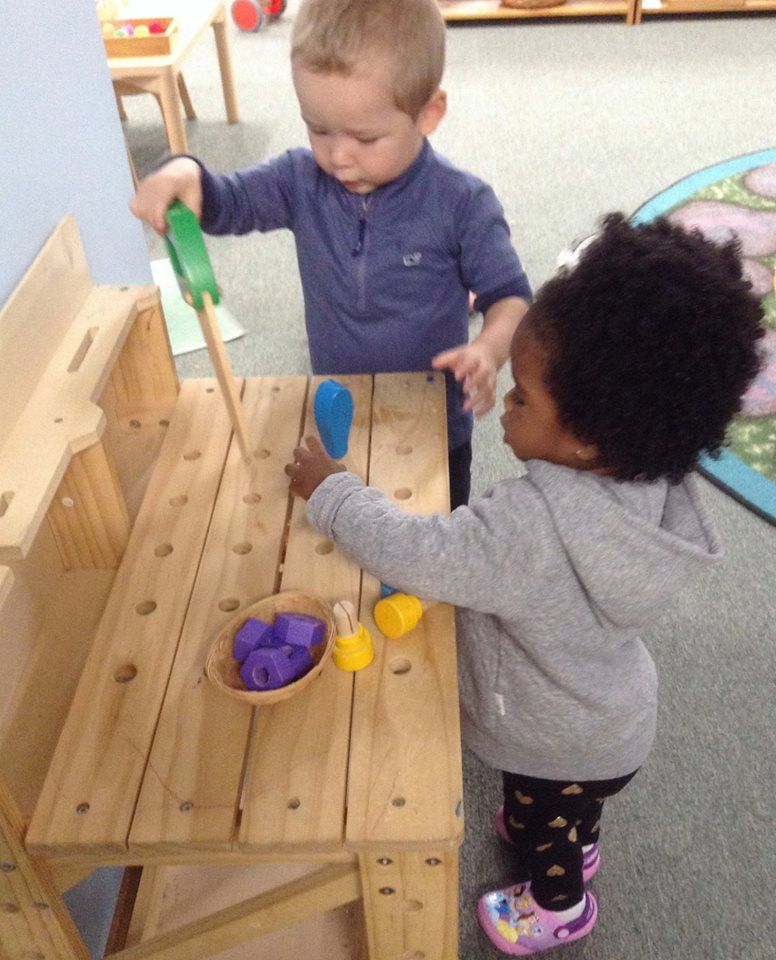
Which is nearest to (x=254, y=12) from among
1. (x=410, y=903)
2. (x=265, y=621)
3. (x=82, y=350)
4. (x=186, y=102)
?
(x=186, y=102)

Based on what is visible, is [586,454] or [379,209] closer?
[586,454]

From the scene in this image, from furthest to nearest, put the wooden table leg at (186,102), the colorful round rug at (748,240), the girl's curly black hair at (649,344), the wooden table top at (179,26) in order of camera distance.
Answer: the wooden table leg at (186,102), the wooden table top at (179,26), the colorful round rug at (748,240), the girl's curly black hair at (649,344)

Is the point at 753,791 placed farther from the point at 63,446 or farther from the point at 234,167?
the point at 234,167

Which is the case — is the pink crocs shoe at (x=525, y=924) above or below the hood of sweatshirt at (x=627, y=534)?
below

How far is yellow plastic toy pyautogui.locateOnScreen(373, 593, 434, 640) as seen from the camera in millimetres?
748

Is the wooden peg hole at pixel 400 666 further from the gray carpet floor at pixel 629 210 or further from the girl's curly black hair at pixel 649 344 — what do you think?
the gray carpet floor at pixel 629 210

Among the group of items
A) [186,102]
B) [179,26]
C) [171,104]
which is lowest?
[186,102]

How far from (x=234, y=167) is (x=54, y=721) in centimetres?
242

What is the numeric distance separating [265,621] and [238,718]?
91mm

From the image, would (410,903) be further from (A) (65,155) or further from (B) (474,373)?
(A) (65,155)

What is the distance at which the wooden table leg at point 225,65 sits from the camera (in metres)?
2.90

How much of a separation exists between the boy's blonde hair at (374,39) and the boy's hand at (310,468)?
1.19 feet

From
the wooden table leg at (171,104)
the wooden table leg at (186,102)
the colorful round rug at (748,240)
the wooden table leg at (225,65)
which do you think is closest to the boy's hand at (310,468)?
the colorful round rug at (748,240)

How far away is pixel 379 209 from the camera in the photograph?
3.38ft
